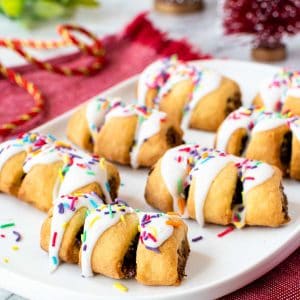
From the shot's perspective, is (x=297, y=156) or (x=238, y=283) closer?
(x=238, y=283)

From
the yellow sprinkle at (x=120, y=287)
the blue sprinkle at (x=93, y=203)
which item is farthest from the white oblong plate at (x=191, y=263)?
the blue sprinkle at (x=93, y=203)

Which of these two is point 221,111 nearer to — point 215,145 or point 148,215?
point 215,145

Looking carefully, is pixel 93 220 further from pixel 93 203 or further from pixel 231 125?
pixel 231 125

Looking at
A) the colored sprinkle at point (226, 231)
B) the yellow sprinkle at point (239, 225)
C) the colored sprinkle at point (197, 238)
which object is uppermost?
the yellow sprinkle at point (239, 225)

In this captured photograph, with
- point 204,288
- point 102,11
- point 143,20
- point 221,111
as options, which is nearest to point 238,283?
point 204,288

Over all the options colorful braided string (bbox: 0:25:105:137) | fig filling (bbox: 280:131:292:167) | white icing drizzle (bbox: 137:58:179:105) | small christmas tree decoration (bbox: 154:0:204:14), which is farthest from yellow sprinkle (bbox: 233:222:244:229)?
small christmas tree decoration (bbox: 154:0:204:14)

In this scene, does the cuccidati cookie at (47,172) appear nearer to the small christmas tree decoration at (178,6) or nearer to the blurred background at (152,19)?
the blurred background at (152,19)

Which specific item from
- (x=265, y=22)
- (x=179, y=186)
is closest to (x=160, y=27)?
(x=265, y=22)
